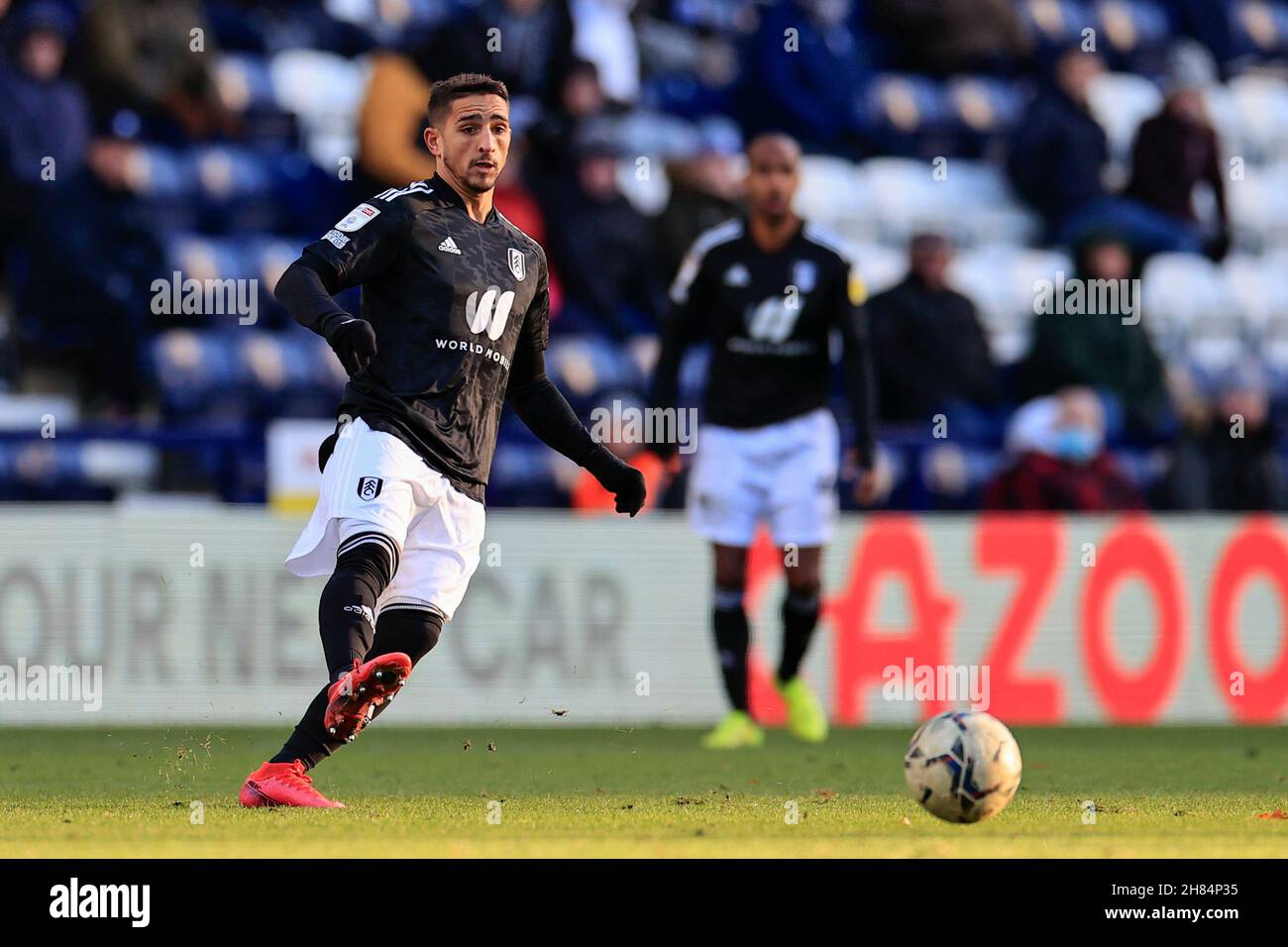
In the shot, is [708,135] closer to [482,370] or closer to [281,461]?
[281,461]

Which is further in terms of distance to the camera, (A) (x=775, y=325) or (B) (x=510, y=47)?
(B) (x=510, y=47)

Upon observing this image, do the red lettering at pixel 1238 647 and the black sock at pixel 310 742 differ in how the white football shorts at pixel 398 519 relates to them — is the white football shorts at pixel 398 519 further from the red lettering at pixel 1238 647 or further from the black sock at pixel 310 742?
the red lettering at pixel 1238 647

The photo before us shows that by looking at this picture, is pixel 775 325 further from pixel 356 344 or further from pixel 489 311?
pixel 356 344

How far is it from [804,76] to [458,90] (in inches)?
339

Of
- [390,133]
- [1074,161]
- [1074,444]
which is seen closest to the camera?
[1074,444]

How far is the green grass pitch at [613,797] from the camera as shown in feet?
17.1

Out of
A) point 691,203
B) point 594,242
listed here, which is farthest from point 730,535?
point 691,203

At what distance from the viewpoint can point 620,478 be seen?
21.7ft

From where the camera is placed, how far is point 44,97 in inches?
465

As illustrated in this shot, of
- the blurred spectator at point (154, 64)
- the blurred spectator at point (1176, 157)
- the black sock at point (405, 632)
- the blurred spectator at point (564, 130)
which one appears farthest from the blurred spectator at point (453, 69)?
the black sock at point (405, 632)

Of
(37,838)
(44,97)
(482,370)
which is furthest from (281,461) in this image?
(37,838)

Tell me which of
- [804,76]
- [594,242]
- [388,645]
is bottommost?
[388,645]

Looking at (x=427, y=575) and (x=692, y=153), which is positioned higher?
(x=692, y=153)

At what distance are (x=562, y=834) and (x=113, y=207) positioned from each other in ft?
22.8
